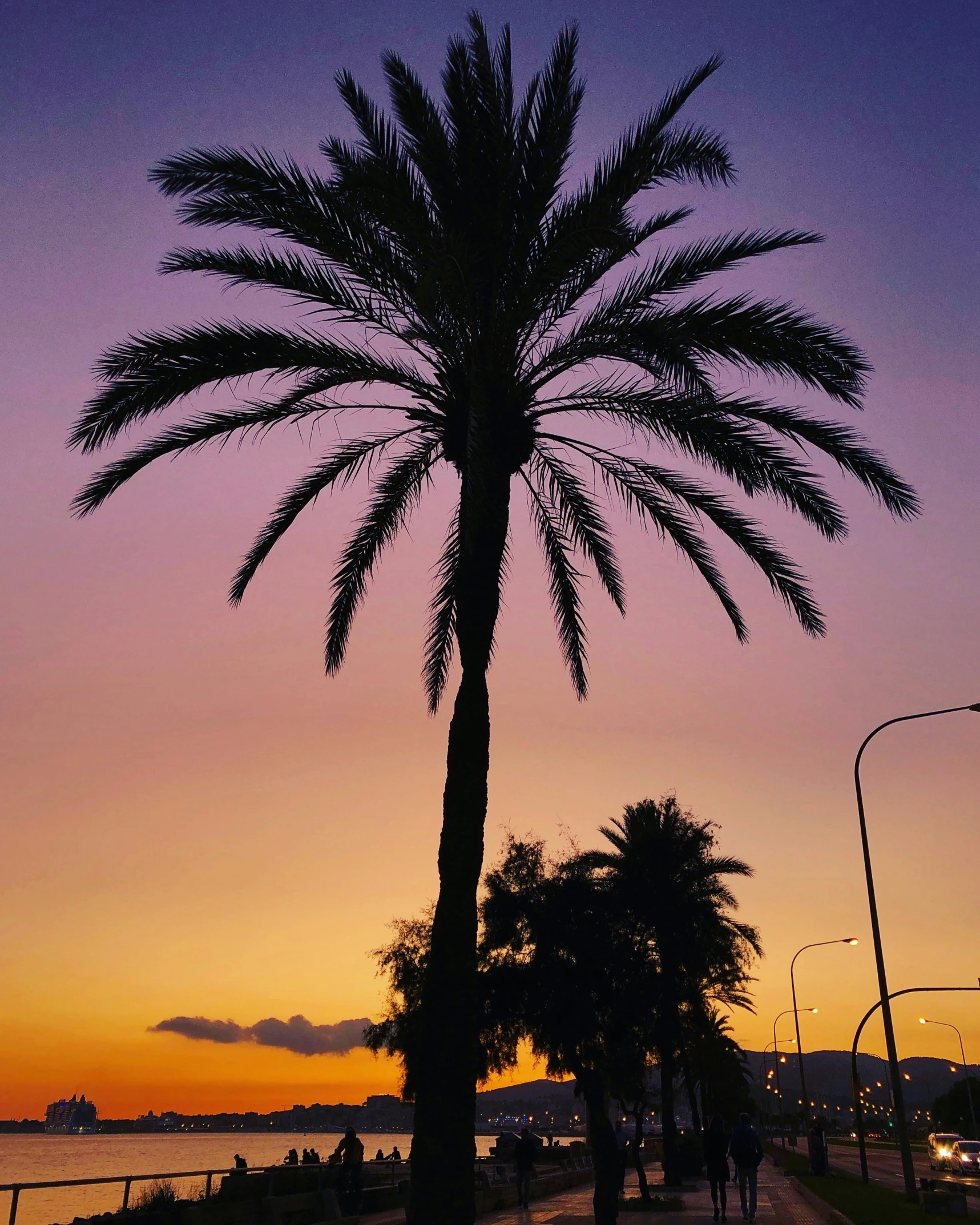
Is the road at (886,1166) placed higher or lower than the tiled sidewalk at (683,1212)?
lower

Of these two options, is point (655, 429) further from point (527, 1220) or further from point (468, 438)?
point (527, 1220)

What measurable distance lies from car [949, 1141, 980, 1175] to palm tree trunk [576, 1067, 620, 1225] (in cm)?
3196

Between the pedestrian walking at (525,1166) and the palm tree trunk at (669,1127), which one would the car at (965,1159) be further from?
the pedestrian walking at (525,1166)

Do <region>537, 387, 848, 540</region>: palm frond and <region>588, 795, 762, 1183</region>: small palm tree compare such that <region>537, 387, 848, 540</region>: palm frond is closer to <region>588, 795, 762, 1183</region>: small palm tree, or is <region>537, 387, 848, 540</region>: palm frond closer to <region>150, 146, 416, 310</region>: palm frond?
<region>150, 146, 416, 310</region>: palm frond

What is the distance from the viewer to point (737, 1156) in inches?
723

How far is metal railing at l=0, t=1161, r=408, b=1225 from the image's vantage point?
11758 mm

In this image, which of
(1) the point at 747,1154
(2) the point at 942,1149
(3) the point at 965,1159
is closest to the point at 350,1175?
(1) the point at 747,1154

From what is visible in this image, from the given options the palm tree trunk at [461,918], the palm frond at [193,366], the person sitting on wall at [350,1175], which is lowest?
the person sitting on wall at [350,1175]

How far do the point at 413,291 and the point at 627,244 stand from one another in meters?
2.37

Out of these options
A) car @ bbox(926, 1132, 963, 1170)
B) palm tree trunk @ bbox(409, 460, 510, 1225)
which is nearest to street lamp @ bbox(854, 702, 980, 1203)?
palm tree trunk @ bbox(409, 460, 510, 1225)

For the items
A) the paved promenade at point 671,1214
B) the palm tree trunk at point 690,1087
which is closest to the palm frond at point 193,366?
the paved promenade at point 671,1214

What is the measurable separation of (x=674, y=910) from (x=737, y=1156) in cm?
499

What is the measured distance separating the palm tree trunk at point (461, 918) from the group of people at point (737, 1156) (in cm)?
1010

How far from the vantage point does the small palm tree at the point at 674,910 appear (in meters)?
21.4
